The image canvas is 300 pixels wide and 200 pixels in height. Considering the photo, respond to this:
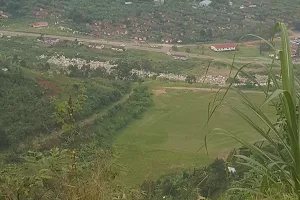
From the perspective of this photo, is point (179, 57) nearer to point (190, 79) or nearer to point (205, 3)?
point (190, 79)

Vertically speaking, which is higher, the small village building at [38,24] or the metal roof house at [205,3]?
the metal roof house at [205,3]

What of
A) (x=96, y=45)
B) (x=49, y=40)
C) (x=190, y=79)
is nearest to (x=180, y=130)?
(x=190, y=79)

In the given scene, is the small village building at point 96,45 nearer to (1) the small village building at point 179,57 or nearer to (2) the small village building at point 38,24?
(1) the small village building at point 179,57

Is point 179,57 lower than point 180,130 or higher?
higher

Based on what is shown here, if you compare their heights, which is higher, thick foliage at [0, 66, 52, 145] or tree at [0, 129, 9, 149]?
thick foliage at [0, 66, 52, 145]

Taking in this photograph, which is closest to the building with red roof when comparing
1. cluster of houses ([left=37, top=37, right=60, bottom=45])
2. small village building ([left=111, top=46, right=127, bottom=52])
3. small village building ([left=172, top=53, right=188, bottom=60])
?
small village building ([left=172, top=53, right=188, bottom=60])

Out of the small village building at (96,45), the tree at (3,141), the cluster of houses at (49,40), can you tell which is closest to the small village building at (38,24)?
the cluster of houses at (49,40)

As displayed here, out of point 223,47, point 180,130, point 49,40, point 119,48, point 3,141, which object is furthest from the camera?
point 49,40

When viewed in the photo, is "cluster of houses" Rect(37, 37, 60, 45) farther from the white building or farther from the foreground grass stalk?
the foreground grass stalk
